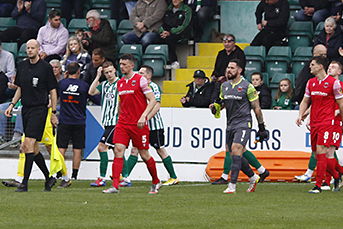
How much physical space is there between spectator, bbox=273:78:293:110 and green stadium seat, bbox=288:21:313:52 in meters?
2.46

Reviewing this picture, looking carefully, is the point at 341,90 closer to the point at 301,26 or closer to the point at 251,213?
the point at 251,213

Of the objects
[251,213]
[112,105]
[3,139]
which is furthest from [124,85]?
[3,139]

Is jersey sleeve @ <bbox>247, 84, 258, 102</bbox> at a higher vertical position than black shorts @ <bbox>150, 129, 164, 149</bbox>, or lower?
higher

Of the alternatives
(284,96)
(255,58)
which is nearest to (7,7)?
(255,58)

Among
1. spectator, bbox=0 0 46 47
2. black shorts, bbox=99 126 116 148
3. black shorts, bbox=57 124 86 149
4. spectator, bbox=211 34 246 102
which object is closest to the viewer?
black shorts, bbox=99 126 116 148

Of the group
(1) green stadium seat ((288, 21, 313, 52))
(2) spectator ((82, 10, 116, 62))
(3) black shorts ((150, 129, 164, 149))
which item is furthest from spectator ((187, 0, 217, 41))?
(3) black shorts ((150, 129, 164, 149))

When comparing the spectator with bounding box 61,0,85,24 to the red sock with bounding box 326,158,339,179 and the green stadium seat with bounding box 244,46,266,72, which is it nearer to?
the green stadium seat with bounding box 244,46,266,72

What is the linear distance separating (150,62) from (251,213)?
954 cm

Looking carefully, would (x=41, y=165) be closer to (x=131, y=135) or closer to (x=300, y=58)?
(x=131, y=135)

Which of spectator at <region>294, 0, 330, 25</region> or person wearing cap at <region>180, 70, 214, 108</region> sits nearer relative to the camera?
person wearing cap at <region>180, 70, 214, 108</region>

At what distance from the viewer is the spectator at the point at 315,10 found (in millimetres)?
19797

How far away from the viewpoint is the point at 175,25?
20.1 metres

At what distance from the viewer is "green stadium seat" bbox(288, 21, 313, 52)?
1998 centimetres

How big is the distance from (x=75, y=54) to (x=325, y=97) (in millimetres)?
7094
